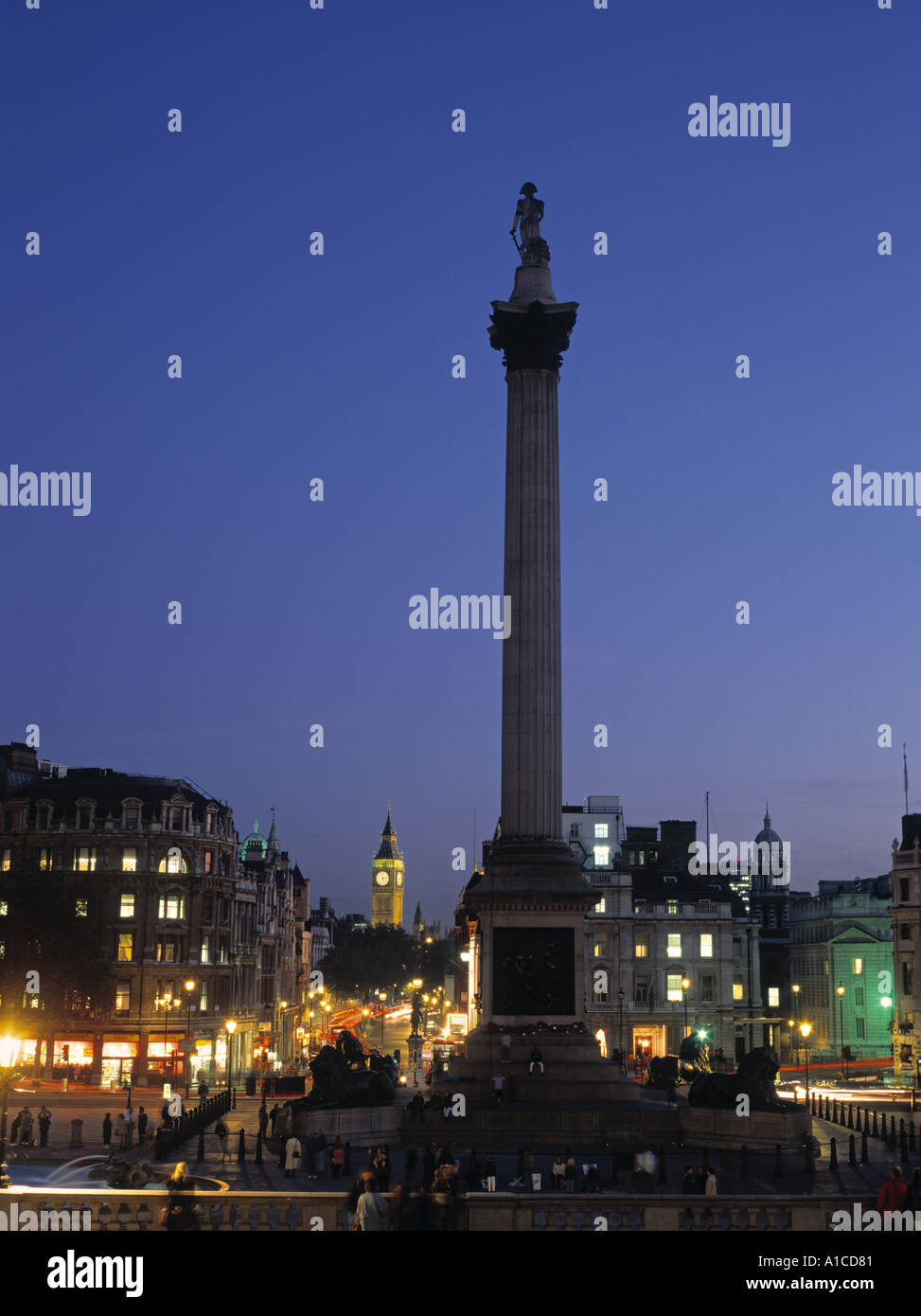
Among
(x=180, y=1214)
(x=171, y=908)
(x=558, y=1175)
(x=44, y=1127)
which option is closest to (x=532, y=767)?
(x=44, y=1127)

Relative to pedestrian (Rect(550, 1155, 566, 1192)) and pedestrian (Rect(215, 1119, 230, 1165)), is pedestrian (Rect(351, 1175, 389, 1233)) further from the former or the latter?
pedestrian (Rect(215, 1119, 230, 1165))

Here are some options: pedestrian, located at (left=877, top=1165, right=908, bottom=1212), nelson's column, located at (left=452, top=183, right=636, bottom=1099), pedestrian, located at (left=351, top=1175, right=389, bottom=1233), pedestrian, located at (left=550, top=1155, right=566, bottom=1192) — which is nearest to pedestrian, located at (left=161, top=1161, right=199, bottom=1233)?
pedestrian, located at (left=351, top=1175, right=389, bottom=1233)

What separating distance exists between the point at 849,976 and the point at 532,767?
62603mm

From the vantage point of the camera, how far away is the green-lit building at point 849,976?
105 metres

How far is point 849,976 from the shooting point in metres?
107

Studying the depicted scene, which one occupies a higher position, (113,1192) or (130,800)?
(130,800)

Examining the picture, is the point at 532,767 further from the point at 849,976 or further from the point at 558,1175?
the point at 849,976

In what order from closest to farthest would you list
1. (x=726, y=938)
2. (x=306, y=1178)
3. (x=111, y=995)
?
(x=306, y=1178), (x=111, y=995), (x=726, y=938)

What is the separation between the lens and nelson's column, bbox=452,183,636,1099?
1966 inches

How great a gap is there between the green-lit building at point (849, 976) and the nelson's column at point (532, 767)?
2257 inches
